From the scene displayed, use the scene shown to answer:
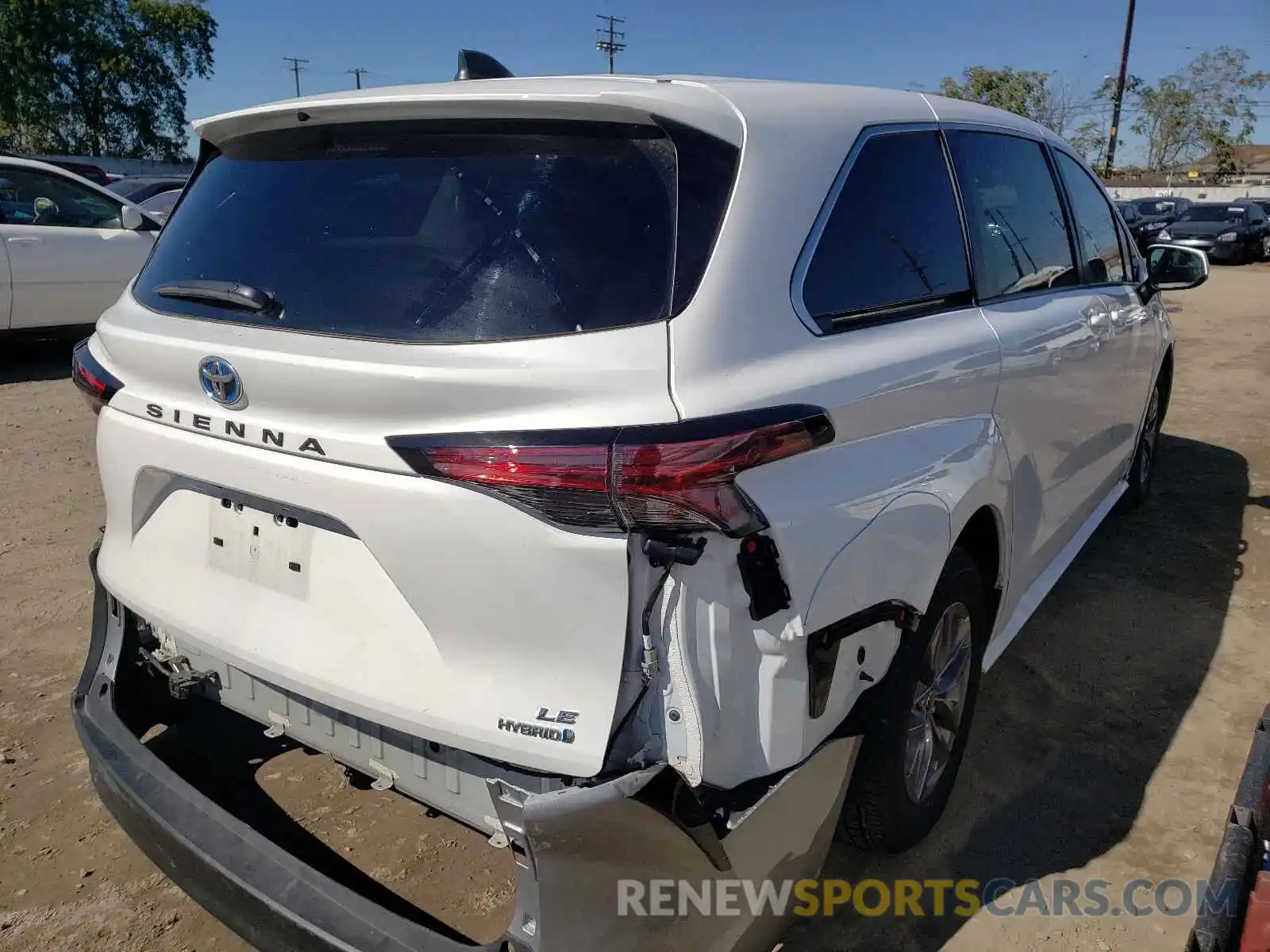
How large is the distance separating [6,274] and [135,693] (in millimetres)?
6756

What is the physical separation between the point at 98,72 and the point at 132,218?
50508 mm

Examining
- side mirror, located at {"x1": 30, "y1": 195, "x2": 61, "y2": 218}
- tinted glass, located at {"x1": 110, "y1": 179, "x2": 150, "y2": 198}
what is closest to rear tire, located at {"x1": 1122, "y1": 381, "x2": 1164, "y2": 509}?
side mirror, located at {"x1": 30, "y1": 195, "x2": 61, "y2": 218}

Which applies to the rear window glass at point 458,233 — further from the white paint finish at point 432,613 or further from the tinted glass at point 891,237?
the tinted glass at point 891,237

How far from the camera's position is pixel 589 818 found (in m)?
1.62

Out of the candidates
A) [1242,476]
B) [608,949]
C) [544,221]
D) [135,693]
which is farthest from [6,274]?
[1242,476]

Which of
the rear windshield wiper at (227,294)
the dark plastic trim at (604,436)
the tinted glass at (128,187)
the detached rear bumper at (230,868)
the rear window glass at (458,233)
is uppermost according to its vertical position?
the rear window glass at (458,233)

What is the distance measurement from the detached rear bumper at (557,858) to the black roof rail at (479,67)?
1.91 m

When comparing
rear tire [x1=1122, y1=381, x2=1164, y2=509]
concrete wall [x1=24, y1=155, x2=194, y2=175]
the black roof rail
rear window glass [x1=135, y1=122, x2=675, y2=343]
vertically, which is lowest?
concrete wall [x1=24, y1=155, x2=194, y2=175]

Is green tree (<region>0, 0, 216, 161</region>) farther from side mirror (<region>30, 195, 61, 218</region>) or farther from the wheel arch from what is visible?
the wheel arch

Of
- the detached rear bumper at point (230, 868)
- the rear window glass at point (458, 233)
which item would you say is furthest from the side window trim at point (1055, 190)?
the detached rear bumper at point (230, 868)

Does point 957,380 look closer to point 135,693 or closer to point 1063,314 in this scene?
point 1063,314

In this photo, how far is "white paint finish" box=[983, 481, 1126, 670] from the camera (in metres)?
3.06

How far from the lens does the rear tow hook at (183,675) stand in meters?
2.31

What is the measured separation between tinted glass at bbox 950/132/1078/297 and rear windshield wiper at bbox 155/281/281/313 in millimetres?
1882
